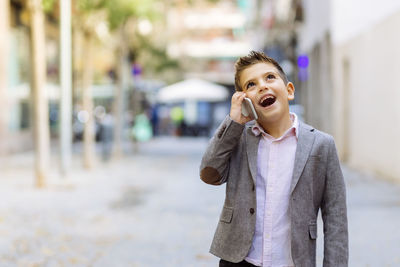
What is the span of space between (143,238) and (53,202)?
353cm

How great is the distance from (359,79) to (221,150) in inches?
604

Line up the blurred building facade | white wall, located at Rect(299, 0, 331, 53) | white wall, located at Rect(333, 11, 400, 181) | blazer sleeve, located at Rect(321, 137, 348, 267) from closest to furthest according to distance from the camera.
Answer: blazer sleeve, located at Rect(321, 137, 348, 267), white wall, located at Rect(333, 11, 400, 181), the blurred building facade, white wall, located at Rect(299, 0, 331, 53)

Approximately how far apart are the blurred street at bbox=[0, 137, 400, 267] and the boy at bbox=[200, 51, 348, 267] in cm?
399

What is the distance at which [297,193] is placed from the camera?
2.90m

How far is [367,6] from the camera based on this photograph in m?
18.5

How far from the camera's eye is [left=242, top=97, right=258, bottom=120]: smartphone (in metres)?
2.85

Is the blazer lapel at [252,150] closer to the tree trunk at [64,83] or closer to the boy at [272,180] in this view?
the boy at [272,180]

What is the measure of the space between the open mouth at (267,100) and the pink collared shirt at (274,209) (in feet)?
0.43

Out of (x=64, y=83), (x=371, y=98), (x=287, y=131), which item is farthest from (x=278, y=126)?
(x=371, y=98)

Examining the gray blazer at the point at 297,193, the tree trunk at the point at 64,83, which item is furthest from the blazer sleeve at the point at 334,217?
the tree trunk at the point at 64,83

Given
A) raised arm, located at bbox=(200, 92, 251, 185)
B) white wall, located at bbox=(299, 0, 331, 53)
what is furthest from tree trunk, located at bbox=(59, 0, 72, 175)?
raised arm, located at bbox=(200, 92, 251, 185)

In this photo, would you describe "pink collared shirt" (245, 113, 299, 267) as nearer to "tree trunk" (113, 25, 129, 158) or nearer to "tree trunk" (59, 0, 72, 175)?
"tree trunk" (59, 0, 72, 175)

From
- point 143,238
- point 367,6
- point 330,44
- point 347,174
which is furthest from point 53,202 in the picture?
point 330,44

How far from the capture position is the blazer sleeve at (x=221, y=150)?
295cm
